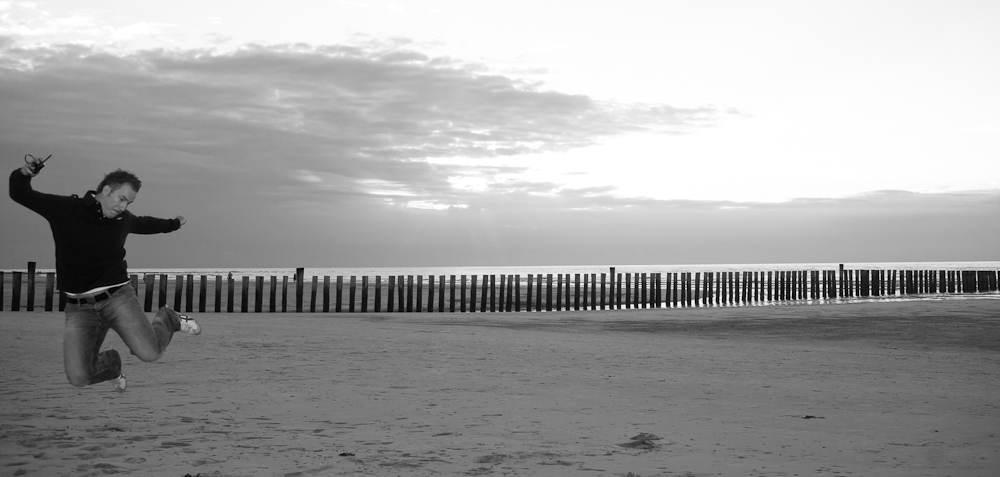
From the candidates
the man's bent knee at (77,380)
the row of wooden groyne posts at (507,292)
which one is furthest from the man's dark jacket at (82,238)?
the row of wooden groyne posts at (507,292)

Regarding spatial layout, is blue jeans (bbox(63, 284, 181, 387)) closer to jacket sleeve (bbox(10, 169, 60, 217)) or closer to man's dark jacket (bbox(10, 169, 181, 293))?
man's dark jacket (bbox(10, 169, 181, 293))

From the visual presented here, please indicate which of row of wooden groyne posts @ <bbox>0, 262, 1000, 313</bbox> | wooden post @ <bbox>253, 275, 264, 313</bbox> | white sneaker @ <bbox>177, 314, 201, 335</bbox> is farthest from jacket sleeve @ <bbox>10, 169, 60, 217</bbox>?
wooden post @ <bbox>253, 275, 264, 313</bbox>

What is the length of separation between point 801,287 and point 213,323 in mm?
29211

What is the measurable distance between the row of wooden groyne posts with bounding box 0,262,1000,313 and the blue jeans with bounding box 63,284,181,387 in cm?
1623

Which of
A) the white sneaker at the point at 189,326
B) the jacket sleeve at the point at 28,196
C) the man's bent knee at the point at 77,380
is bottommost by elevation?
the man's bent knee at the point at 77,380

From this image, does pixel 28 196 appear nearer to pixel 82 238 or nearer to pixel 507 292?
pixel 82 238

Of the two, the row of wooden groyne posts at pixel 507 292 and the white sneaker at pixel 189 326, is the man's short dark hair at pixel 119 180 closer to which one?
the white sneaker at pixel 189 326

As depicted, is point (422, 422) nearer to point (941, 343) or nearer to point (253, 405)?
point (253, 405)

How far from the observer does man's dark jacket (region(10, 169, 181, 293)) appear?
5.46m

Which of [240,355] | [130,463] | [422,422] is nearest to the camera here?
[130,463]

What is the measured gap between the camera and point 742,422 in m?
6.85

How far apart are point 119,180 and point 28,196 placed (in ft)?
1.77

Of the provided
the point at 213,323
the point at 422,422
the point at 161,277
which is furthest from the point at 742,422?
the point at 161,277

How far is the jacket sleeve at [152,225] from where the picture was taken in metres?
5.90
